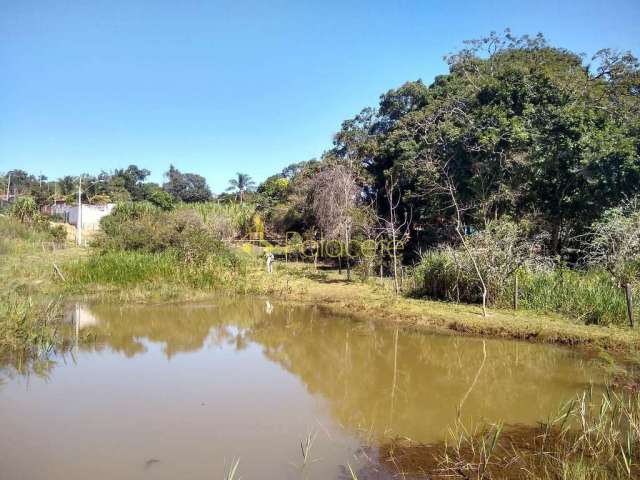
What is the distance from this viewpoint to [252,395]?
253 inches

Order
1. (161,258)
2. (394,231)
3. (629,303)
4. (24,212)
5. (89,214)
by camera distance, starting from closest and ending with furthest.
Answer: (629,303), (394,231), (161,258), (24,212), (89,214)

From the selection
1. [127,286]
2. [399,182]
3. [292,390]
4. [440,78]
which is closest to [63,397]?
[292,390]

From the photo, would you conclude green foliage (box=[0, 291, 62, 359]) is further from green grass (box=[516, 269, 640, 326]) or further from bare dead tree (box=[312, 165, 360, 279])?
bare dead tree (box=[312, 165, 360, 279])

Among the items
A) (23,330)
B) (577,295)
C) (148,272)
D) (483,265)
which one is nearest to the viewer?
(23,330)

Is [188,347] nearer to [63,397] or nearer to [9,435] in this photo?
[63,397]

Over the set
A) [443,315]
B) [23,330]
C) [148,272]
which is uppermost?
[148,272]

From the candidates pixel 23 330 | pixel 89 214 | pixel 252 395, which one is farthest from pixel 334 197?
pixel 89 214

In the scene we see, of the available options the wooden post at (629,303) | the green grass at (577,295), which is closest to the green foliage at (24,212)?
the green grass at (577,295)

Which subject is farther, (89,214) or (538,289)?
(89,214)

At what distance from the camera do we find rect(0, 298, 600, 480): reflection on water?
4602mm

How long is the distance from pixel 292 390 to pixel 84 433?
8.59 feet

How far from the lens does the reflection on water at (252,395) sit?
4.60m

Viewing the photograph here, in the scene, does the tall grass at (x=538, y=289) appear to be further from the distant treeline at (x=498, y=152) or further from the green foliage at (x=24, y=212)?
the green foliage at (x=24, y=212)

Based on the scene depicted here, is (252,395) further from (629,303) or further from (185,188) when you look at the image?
(185,188)
